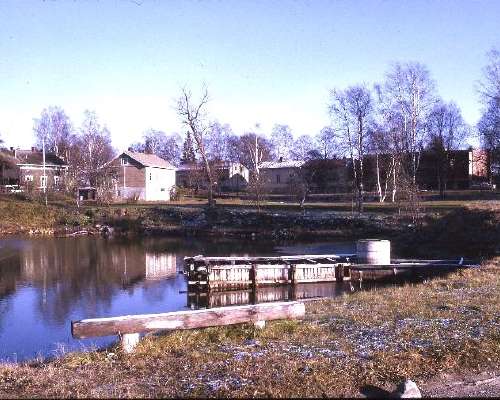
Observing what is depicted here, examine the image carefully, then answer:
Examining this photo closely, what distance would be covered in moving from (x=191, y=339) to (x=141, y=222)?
139 ft

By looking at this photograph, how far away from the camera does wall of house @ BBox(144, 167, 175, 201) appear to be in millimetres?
68062

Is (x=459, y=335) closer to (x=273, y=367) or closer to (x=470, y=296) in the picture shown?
(x=273, y=367)

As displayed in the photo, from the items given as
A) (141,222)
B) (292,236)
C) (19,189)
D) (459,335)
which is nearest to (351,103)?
(292,236)

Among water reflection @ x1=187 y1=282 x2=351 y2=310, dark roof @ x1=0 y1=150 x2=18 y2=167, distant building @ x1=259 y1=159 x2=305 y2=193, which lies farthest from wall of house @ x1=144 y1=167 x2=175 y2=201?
water reflection @ x1=187 y1=282 x2=351 y2=310

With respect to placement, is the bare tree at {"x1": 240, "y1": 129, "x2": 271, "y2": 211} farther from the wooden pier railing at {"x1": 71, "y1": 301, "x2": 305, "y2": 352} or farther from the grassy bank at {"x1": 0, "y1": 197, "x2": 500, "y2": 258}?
the wooden pier railing at {"x1": 71, "y1": 301, "x2": 305, "y2": 352}

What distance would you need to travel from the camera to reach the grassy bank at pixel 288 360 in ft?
21.1

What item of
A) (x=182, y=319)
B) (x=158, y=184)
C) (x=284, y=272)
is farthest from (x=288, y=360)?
(x=158, y=184)

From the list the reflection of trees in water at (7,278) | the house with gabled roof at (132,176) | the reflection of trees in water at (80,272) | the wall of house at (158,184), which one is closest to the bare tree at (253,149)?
the wall of house at (158,184)

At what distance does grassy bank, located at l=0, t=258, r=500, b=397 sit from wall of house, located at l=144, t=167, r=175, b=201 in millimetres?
58755

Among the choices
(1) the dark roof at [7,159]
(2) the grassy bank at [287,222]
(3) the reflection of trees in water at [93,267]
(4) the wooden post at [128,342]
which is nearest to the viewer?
(4) the wooden post at [128,342]

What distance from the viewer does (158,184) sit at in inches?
2785

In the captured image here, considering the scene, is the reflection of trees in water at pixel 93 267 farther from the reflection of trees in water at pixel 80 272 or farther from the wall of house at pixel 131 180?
the wall of house at pixel 131 180

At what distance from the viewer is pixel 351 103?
50281 millimetres

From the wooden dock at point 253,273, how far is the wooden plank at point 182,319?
14.7 m
